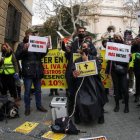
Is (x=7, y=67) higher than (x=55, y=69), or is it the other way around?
(x=7, y=67)

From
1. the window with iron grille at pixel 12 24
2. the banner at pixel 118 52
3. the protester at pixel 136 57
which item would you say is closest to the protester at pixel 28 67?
the banner at pixel 118 52

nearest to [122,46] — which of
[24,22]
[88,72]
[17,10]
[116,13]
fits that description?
[88,72]

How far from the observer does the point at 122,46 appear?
8.14m

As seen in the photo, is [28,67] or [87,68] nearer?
[87,68]

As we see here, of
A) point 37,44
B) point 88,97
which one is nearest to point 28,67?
point 37,44

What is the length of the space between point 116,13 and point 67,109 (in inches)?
1991

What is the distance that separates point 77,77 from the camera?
7.05 metres

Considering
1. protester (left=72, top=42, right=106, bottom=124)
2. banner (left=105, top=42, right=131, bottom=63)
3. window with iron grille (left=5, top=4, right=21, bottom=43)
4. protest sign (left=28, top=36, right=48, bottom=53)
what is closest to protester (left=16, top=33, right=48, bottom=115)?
protest sign (left=28, top=36, right=48, bottom=53)

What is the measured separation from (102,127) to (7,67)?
308 centimetres

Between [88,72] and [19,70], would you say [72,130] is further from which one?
[19,70]

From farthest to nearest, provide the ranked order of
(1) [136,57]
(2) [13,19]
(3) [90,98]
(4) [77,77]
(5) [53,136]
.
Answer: (2) [13,19] → (1) [136,57] → (4) [77,77] → (3) [90,98] → (5) [53,136]

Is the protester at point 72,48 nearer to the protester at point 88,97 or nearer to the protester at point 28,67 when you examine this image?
the protester at point 88,97

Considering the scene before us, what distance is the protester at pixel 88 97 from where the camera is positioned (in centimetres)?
682

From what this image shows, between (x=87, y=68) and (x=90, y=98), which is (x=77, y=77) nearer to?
(x=87, y=68)
